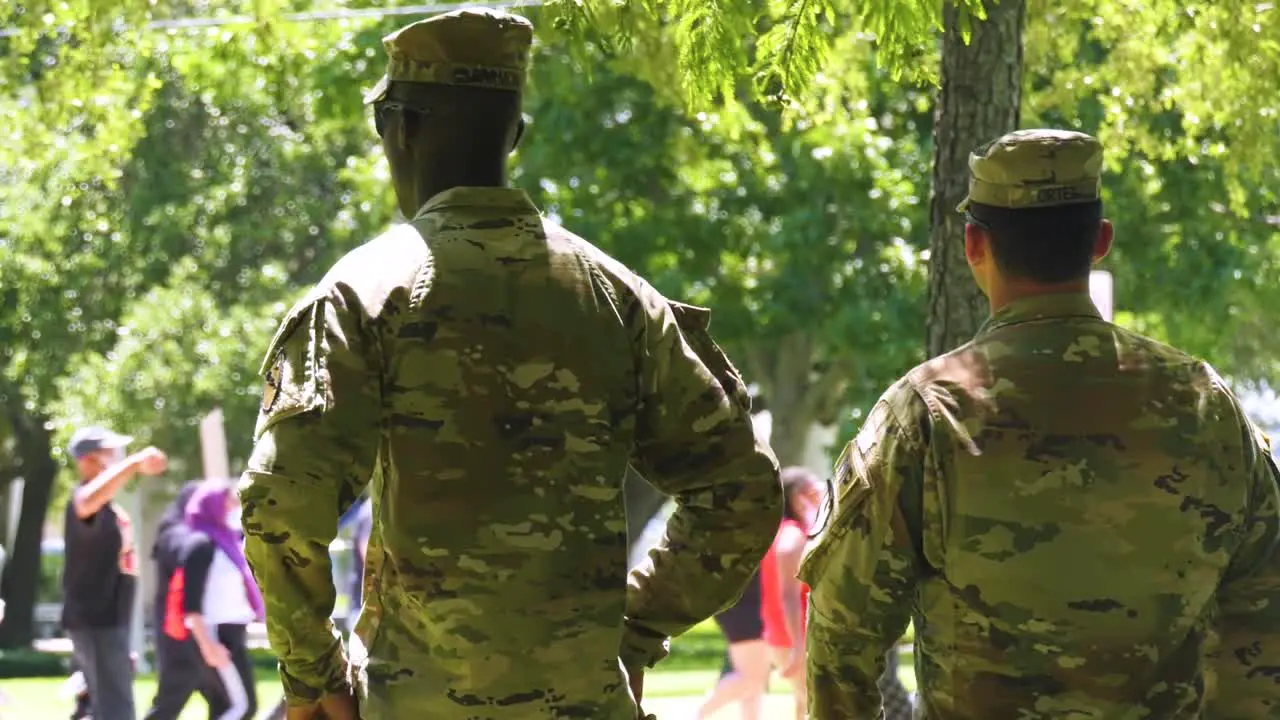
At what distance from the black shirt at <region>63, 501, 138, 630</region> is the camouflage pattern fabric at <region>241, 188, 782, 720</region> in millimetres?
6863

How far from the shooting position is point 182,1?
815 inches

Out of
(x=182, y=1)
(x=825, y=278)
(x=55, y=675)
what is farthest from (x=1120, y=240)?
(x=55, y=675)

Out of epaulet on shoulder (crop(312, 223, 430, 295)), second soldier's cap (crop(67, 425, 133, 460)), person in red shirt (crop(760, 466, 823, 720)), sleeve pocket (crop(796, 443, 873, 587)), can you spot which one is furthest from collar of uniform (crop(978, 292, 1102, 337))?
second soldier's cap (crop(67, 425, 133, 460))

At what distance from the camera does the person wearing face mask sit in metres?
9.48

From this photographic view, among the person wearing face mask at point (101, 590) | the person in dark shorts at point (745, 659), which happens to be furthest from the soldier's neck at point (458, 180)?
the person in dark shorts at point (745, 659)

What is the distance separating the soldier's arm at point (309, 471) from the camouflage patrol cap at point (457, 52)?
1.28 feet

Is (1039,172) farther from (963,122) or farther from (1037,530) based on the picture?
(963,122)

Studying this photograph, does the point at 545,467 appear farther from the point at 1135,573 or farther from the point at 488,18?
the point at 1135,573

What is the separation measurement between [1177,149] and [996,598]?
7.93 meters

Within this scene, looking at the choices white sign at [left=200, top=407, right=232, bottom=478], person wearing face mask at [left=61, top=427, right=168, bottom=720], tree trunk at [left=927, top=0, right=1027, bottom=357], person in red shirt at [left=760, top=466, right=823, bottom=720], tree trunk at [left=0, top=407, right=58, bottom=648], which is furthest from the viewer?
tree trunk at [left=0, top=407, right=58, bottom=648]

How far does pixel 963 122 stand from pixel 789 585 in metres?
5.16

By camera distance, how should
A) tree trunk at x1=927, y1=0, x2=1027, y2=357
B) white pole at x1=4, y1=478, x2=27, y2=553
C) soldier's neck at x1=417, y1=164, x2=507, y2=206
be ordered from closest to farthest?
soldier's neck at x1=417, y1=164, x2=507, y2=206 → tree trunk at x1=927, y1=0, x2=1027, y2=357 → white pole at x1=4, y1=478, x2=27, y2=553

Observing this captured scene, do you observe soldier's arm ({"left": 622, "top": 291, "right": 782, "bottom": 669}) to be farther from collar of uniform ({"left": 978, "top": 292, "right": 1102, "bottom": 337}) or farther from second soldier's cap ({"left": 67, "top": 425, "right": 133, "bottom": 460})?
second soldier's cap ({"left": 67, "top": 425, "right": 133, "bottom": 460})

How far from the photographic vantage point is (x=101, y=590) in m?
9.46
